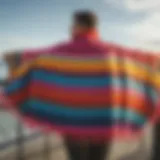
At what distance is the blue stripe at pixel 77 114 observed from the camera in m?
1.72

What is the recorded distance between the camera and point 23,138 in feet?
8.85

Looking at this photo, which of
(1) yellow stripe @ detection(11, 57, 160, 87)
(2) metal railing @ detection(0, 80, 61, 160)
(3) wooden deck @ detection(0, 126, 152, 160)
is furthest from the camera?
(3) wooden deck @ detection(0, 126, 152, 160)

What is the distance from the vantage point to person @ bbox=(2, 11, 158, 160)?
1.71m

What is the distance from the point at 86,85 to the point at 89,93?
0.03 m

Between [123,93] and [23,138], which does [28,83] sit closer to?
[123,93]

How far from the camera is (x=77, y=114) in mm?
1750

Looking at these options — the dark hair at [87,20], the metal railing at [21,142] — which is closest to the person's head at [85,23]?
the dark hair at [87,20]

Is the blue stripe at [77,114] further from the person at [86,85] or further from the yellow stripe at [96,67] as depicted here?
the yellow stripe at [96,67]

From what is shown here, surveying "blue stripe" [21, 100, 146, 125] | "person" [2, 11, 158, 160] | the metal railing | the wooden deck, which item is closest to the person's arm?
"person" [2, 11, 158, 160]

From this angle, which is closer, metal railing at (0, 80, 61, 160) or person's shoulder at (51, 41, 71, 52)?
person's shoulder at (51, 41, 71, 52)

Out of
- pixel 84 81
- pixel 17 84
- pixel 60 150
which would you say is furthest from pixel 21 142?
pixel 84 81

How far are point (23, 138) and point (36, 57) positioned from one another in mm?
981

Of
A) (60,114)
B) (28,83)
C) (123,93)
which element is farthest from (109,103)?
(28,83)

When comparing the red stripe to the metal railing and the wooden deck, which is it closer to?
the metal railing
